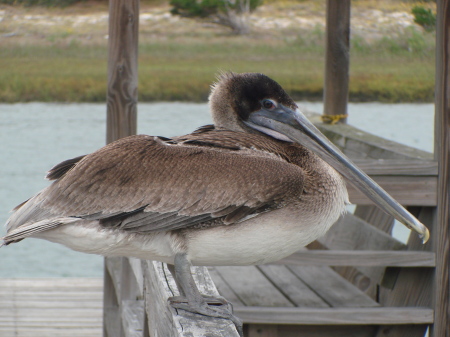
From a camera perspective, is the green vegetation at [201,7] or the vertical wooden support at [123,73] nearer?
the vertical wooden support at [123,73]

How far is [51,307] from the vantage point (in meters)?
5.58

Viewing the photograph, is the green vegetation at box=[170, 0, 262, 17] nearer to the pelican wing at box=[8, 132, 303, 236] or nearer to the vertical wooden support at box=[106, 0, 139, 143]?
the vertical wooden support at box=[106, 0, 139, 143]

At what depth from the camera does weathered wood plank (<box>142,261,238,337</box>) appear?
1.62m

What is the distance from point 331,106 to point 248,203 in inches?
135

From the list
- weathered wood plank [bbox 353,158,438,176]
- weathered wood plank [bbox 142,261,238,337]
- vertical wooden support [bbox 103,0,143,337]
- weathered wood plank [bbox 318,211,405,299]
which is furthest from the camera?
weathered wood plank [bbox 318,211,405,299]

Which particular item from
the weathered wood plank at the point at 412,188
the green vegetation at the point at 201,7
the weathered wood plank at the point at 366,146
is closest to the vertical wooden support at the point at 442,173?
the weathered wood plank at the point at 412,188

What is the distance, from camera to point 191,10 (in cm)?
1567

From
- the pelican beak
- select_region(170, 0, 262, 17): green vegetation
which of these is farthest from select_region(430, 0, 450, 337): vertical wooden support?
select_region(170, 0, 262, 17): green vegetation

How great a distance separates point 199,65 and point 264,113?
1529 cm

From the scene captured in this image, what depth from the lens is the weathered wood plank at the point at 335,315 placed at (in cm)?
366

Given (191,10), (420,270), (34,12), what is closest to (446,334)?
(420,270)

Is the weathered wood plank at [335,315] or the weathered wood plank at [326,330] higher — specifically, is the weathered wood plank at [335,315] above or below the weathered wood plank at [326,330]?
above

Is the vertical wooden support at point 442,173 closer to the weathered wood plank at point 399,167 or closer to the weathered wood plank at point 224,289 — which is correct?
the weathered wood plank at point 399,167

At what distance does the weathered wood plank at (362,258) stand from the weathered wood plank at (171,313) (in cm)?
145
